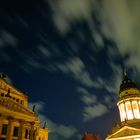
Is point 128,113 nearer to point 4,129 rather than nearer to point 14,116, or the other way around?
point 14,116

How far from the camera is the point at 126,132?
51312 millimetres

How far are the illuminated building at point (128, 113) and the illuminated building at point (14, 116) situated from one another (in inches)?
881

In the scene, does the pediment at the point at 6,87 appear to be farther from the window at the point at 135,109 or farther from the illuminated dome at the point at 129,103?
→ the window at the point at 135,109

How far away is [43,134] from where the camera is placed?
174 feet

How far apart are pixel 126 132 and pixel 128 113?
10.7m

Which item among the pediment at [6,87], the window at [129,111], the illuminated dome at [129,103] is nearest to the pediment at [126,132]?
the illuminated dome at [129,103]

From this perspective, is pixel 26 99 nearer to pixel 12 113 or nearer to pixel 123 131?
pixel 12 113

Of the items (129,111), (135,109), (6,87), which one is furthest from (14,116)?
(135,109)

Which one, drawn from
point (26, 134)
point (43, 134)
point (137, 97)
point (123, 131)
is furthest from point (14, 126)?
point (137, 97)

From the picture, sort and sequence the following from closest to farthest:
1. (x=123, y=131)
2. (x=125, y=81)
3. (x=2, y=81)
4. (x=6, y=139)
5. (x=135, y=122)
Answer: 1. (x=6, y=139)
2. (x=2, y=81)
3. (x=123, y=131)
4. (x=135, y=122)
5. (x=125, y=81)

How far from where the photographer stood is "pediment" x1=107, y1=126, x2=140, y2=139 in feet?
164

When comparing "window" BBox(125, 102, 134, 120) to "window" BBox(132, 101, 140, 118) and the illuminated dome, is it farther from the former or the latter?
"window" BBox(132, 101, 140, 118)

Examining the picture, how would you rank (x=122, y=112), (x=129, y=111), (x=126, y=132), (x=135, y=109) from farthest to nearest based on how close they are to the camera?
(x=122, y=112)
(x=129, y=111)
(x=135, y=109)
(x=126, y=132)

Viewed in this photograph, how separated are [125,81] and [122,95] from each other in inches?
301
